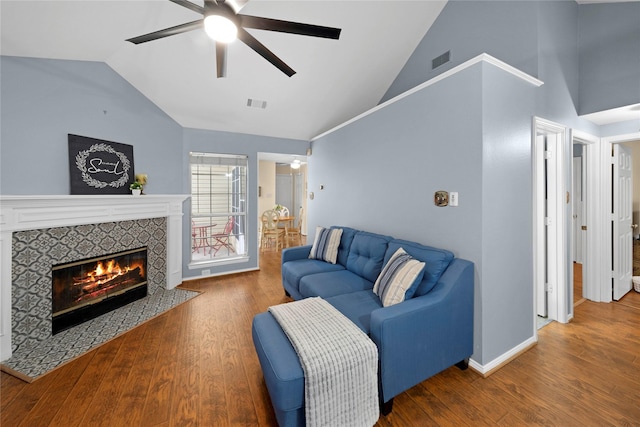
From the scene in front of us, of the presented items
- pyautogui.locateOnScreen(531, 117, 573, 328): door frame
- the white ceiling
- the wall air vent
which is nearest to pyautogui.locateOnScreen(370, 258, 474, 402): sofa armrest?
pyautogui.locateOnScreen(531, 117, 573, 328): door frame

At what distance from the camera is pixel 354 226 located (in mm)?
3664

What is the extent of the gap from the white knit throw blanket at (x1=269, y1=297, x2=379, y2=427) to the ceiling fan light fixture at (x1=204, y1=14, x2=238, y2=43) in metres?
2.01

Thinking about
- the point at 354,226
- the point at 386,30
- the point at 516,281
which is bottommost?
the point at 516,281

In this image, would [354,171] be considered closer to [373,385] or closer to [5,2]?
[373,385]

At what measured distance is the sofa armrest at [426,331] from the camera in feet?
5.29

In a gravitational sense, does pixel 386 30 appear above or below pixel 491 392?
above

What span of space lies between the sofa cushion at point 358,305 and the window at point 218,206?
292 centimetres

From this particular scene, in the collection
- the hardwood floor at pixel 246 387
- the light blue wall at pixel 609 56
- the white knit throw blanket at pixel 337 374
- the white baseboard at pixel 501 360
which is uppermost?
the light blue wall at pixel 609 56

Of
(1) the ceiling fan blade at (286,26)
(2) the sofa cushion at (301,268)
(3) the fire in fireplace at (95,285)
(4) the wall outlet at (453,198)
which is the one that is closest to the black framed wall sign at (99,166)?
(3) the fire in fireplace at (95,285)

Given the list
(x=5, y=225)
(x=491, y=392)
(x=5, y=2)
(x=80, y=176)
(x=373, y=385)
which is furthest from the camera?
(x=80, y=176)

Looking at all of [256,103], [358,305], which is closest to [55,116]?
[256,103]

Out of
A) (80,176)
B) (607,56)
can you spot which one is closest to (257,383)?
(80,176)

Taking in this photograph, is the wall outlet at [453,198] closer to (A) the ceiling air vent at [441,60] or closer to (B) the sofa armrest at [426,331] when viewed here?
(B) the sofa armrest at [426,331]

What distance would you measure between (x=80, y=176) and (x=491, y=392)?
4.34m
